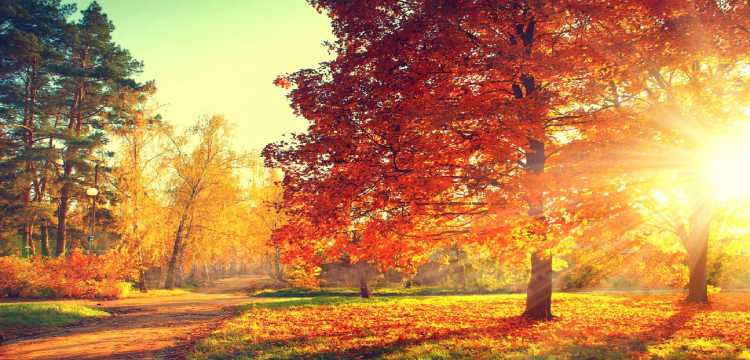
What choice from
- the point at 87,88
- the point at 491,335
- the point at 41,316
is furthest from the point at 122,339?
the point at 87,88

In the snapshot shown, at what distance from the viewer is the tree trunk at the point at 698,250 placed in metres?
16.4

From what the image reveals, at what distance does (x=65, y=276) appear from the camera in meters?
Result: 24.7

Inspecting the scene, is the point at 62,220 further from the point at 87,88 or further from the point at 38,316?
the point at 38,316

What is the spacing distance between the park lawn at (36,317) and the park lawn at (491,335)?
650cm

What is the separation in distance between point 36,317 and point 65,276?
37.3 ft

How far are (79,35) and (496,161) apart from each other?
36609mm

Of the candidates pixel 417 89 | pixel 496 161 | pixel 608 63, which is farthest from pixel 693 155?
pixel 417 89

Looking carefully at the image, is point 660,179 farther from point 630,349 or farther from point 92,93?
point 92,93

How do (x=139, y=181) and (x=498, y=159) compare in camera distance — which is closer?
(x=498, y=159)

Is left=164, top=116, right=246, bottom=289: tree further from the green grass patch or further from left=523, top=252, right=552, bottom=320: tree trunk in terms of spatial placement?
left=523, top=252, right=552, bottom=320: tree trunk

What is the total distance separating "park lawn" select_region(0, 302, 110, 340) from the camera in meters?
13.4

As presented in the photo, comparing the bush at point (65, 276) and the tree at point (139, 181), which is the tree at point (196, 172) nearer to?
the tree at point (139, 181)

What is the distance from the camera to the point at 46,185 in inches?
1345

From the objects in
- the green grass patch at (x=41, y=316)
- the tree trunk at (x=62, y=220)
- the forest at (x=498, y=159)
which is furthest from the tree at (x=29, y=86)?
the forest at (x=498, y=159)
